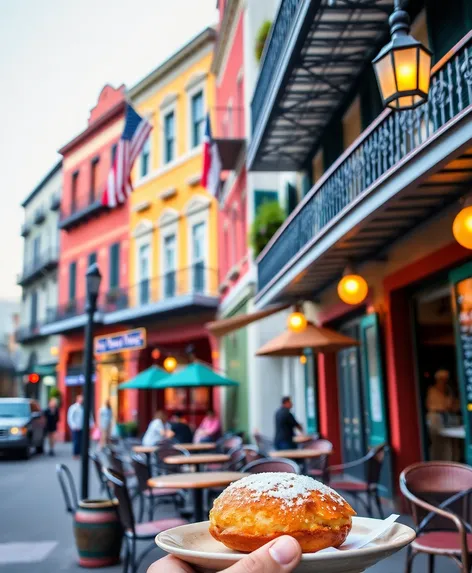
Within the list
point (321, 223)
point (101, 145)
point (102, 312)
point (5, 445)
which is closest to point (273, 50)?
point (321, 223)

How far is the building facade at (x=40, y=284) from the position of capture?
33906 mm

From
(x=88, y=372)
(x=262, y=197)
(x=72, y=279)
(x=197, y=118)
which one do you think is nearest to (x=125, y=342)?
(x=197, y=118)

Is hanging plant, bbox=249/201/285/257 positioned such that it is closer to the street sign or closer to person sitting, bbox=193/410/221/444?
person sitting, bbox=193/410/221/444

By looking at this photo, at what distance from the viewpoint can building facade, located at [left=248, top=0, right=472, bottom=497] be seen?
265 inches

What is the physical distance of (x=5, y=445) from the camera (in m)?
20.4

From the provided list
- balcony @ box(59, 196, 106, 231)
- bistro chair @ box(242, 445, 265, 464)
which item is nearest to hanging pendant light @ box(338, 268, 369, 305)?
bistro chair @ box(242, 445, 265, 464)

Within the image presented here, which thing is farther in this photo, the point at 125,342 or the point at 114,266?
the point at 114,266

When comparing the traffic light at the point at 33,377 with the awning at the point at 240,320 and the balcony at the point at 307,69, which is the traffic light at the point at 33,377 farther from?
the balcony at the point at 307,69

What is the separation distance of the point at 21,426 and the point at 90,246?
1093 cm

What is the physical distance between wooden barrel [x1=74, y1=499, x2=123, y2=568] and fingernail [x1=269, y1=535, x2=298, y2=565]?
20.1ft

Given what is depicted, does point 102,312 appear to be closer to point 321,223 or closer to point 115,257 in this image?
point 115,257

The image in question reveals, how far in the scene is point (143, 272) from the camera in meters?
25.8

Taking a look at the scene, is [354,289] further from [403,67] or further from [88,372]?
[403,67]

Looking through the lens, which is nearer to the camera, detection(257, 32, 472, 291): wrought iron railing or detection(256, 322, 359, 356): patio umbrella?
detection(257, 32, 472, 291): wrought iron railing
